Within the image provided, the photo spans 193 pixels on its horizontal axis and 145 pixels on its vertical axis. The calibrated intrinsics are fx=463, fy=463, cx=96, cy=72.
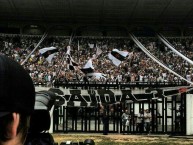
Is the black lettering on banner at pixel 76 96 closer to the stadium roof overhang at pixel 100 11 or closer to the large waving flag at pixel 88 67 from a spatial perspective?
the large waving flag at pixel 88 67

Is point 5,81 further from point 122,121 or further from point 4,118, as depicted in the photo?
point 122,121

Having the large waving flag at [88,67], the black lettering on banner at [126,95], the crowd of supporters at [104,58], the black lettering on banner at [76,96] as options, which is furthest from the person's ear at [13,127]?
the crowd of supporters at [104,58]

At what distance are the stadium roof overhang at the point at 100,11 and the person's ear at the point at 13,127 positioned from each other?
36963 millimetres

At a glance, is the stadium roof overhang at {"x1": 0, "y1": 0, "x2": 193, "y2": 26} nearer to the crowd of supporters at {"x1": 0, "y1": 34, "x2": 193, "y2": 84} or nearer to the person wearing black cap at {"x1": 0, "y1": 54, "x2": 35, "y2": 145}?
the crowd of supporters at {"x1": 0, "y1": 34, "x2": 193, "y2": 84}

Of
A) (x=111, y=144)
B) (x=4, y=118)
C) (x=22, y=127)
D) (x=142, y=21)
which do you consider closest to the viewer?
(x=4, y=118)

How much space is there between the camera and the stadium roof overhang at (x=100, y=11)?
38.6 metres

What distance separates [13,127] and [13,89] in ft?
0.36

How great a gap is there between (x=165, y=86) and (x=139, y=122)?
226 centimetres

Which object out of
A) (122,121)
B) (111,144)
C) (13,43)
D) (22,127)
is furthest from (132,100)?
(13,43)

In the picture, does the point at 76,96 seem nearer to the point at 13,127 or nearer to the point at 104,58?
the point at 104,58

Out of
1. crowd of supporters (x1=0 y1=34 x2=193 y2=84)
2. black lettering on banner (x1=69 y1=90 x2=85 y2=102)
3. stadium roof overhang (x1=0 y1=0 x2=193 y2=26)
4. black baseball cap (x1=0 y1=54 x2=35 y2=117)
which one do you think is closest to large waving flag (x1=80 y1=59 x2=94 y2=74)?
crowd of supporters (x1=0 y1=34 x2=193 y2=84)

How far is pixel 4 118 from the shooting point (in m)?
1.31

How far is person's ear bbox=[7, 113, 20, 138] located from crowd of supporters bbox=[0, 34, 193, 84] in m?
29.7

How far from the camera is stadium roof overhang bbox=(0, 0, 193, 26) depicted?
3862 cm
